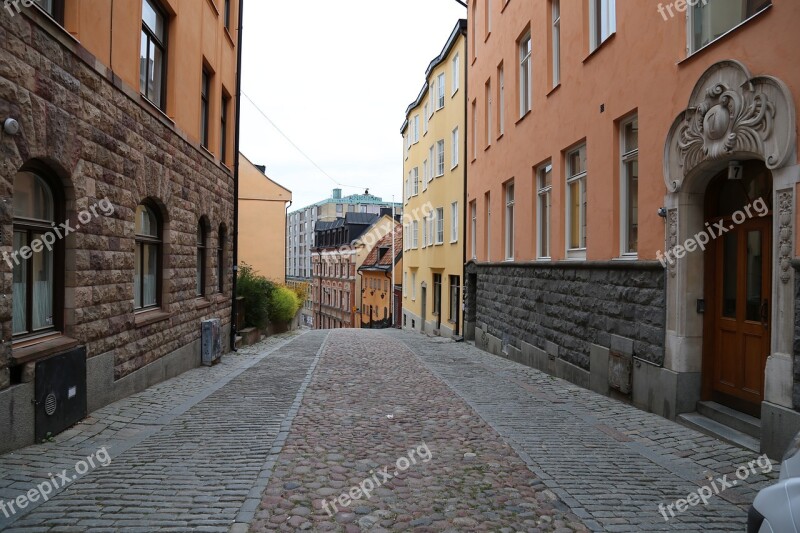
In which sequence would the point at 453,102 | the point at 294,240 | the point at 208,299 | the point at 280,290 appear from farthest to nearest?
the point at 294,240 < the point at 453,102 < the point at 280,290 < the point at 208,299

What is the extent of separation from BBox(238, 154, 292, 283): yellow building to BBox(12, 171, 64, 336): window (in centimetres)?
2587

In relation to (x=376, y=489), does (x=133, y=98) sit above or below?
above

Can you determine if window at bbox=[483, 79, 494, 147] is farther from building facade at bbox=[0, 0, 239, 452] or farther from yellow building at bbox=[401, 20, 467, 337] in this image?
building facade at bbox=[0, 0, 239, 452]

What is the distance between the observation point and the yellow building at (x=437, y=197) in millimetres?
23203

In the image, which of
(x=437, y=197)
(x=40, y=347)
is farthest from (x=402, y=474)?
(x=437, y=197)

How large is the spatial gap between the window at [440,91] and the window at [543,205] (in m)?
13.8

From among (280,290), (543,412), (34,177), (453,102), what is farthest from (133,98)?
(453,102)

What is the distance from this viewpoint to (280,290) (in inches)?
851

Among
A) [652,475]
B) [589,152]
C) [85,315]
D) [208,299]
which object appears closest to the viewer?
[652,475]

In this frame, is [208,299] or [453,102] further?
[453,102]

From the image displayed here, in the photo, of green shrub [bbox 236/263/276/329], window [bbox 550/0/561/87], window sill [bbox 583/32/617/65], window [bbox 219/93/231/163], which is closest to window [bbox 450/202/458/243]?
green shrub [bbox 236/263/276/329]

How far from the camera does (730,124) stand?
6527 mm

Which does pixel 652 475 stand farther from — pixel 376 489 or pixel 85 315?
pixel 85 315

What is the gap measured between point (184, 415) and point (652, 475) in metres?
5.28
